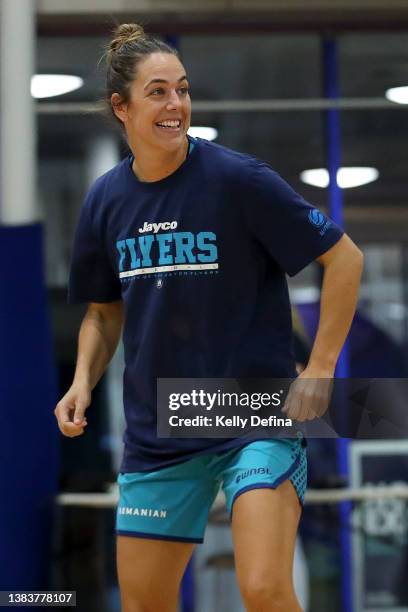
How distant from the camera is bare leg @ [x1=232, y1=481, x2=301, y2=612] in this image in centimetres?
240

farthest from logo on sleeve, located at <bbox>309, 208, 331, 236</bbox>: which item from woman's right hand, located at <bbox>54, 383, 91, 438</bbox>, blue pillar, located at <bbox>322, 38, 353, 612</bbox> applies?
blue pillar, located at <bbox>322, 38, 353, 612</bbox>

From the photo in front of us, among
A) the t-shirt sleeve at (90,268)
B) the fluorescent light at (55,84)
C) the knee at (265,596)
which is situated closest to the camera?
the knee at (265,596)

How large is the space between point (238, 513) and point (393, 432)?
461 mm

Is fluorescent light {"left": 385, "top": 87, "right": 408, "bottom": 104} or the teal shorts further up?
fluorescent light {"left": 385, "top": 87, "right": 408, "bottom": 104}

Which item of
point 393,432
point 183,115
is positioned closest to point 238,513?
point 393,432

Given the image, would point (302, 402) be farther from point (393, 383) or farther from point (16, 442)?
point (16, 442)

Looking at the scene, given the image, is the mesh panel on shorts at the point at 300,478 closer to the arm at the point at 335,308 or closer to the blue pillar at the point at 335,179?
the arm at the point at 335,308

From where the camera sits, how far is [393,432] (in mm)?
2748

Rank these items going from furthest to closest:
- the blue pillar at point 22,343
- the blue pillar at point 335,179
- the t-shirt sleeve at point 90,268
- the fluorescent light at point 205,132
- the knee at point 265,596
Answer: the blue pillar at point 335,179 < the fluorescent light at point 205,132 < the blue pillar at point 22,343 < the t-shirt sleeve at point 90,268 < the knee at point 265,596

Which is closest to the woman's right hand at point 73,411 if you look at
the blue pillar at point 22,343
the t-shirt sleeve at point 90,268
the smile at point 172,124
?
the t-shirt sleeve at point 90,268

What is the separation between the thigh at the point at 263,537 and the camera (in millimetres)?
2404

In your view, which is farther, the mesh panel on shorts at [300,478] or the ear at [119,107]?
the ear at [119,107]

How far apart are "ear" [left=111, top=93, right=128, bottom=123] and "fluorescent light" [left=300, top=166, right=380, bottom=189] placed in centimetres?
146

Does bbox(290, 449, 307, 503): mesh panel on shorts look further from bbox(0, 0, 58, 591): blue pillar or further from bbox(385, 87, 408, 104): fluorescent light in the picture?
bbox(385, 87, 408, 104): fluorescent light
